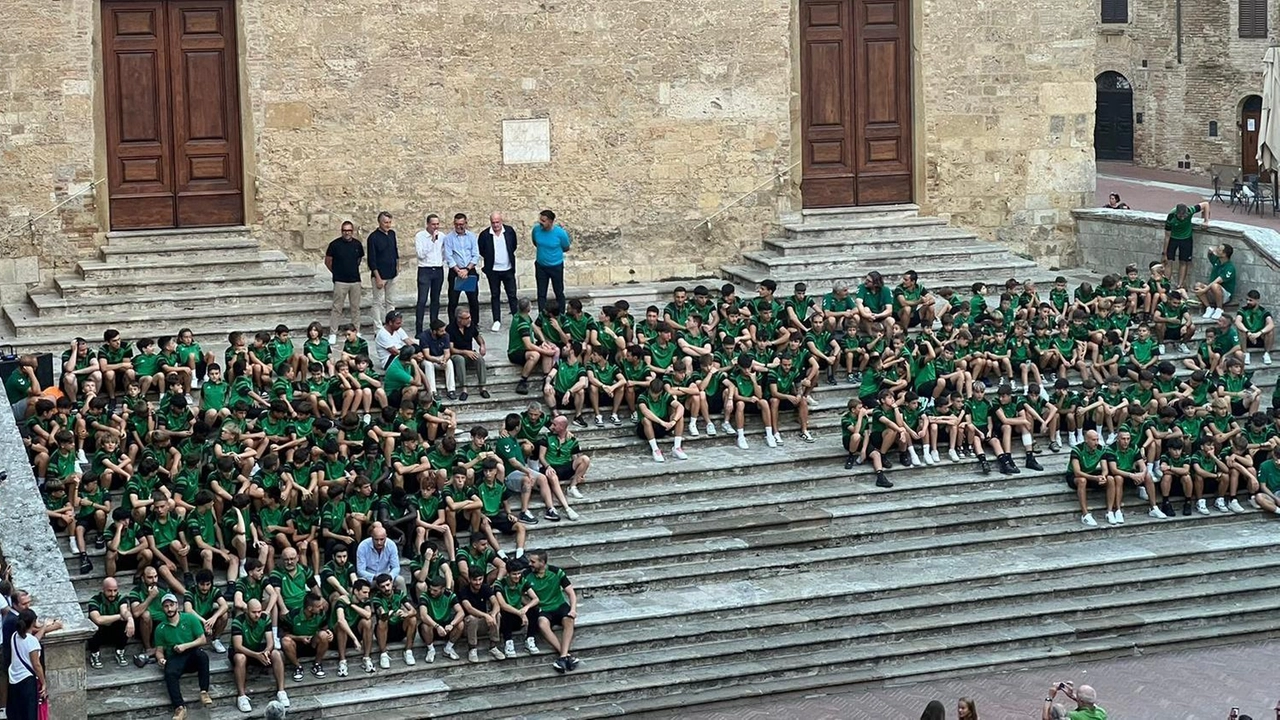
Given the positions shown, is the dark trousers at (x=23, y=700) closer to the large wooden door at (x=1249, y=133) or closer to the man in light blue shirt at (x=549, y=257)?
the man in light blue shirt at (x=549, y=257)

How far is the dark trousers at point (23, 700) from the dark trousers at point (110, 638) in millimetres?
1996

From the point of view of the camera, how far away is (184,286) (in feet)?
79.8

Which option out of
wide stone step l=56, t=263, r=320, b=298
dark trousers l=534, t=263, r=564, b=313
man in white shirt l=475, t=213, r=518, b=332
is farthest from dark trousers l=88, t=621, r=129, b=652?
dark trousers l=534, t=263, r=564, b=313

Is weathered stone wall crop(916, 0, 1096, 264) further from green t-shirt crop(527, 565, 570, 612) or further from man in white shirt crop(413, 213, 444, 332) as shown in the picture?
green t-shirt crop(527, 565, 570, 612)

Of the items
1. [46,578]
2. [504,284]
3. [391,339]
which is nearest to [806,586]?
[391,339]

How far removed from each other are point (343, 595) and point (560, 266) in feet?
23.8

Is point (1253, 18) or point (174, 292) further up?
point (1253, 18)

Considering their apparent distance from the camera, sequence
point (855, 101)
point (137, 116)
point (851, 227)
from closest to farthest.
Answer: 1. point (137, 116)
2. point (851, 227)
3. point (855, 101)

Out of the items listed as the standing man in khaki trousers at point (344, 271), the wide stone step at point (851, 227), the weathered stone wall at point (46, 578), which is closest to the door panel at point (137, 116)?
the standing man in khaki trousers at point (344, 271)

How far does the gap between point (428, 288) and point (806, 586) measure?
6471 mm

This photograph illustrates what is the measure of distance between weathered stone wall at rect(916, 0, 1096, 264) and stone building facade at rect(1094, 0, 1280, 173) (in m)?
17.4

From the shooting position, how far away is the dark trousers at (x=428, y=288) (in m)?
24.0

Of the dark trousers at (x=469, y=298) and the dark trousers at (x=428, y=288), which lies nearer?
the dark trousers at (x=469, y=298)

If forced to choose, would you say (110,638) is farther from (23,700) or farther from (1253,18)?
(1253,18)
